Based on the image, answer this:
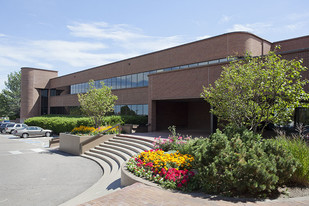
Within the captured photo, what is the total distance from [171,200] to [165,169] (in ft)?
6.20

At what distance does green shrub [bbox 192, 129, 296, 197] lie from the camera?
19.7 ft

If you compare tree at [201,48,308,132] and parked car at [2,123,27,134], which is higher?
tree at [201,48,308,132]

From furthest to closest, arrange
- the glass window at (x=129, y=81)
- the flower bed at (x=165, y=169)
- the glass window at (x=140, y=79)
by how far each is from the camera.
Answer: the glass window at (x=129, y=81) → the glass window at (x=140, y=79) → the flower bed at (x=165, y=169)

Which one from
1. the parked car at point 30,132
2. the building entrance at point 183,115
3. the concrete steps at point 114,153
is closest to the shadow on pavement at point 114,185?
the concrete steps at point 114,153

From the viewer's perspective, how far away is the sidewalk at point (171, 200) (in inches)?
225

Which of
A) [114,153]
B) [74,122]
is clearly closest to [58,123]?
[74,122]

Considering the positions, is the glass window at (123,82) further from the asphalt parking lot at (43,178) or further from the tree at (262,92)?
the tree at (262,92)

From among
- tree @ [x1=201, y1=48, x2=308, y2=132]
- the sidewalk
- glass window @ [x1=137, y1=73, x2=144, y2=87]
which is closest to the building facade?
glass window @ [x1=137, y1=73, x2=144, y2=87]

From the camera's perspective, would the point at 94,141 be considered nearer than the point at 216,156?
No

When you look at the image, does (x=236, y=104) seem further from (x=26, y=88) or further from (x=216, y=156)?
(x=26, y=88)

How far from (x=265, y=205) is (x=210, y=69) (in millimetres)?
11789

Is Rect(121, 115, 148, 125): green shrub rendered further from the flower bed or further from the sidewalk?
the sidewalk

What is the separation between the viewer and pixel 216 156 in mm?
6477

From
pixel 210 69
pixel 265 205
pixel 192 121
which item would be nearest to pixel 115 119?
pixel 192 121
